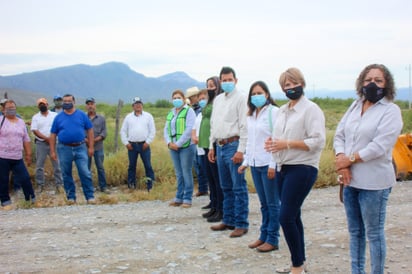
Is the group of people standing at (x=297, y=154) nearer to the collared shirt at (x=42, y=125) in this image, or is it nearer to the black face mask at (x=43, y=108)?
the collared shirt at (x=42, y=125)

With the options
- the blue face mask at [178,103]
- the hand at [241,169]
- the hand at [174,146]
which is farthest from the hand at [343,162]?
the blue face mask at [178,103]

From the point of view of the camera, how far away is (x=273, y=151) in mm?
4648

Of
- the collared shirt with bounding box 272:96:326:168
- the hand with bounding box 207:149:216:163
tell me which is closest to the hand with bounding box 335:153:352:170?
the collared shirt with bounding box 272:96:326:168

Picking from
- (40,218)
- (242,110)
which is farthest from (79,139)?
(242,110)

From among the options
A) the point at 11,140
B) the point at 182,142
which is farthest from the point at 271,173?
the point at 11,140

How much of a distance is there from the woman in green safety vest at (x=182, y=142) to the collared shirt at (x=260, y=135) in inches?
102

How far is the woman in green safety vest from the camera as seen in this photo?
8.12 metres

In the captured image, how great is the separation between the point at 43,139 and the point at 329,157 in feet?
20.6

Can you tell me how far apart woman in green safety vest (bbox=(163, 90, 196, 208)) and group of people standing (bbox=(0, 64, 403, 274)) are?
17 mm

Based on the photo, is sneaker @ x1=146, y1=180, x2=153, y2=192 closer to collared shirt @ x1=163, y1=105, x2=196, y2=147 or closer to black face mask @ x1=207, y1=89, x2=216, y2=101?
collared shirt @ x1=163, y1=105, x2=196, y2=147

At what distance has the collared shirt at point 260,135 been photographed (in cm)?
544

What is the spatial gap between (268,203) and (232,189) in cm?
111

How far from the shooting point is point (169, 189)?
33.2 feet

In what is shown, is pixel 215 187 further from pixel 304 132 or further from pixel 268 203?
pixel 304 132
